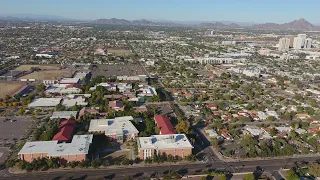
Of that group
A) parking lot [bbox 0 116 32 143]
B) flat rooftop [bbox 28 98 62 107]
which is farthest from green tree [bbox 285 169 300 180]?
flat rooftop [bbox 28 98 62 107]

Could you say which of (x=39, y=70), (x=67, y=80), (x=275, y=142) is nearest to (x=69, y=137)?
(x=275, y=142)

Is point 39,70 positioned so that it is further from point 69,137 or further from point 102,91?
point 69,137

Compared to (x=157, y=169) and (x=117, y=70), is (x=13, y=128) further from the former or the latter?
(x=117, y=70)

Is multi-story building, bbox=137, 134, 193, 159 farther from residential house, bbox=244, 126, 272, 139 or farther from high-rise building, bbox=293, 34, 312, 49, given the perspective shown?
high-rise building, bbox=293, 34, 312, 49

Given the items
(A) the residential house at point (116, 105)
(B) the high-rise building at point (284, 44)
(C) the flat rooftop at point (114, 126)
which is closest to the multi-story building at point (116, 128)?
(C) the flat rooftop at point (114, 126)

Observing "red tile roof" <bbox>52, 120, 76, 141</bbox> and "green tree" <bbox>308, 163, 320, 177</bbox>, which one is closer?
"green tree" <bbox>308, 163, 320, 177</bbox>

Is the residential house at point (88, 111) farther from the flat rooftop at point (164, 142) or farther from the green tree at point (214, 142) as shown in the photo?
the green tree at point (214, 142)
